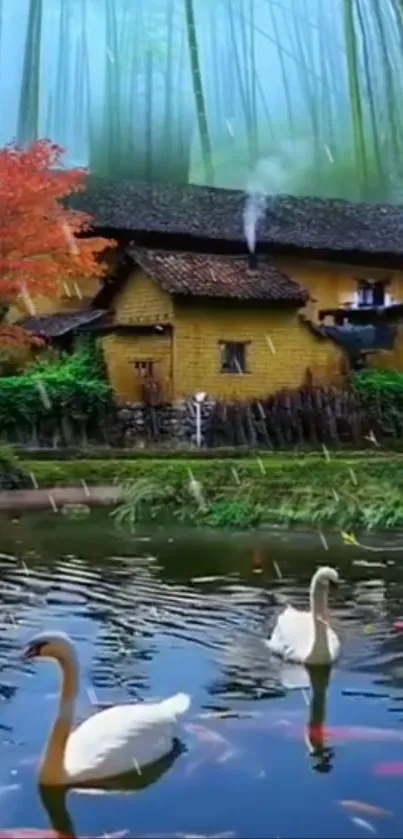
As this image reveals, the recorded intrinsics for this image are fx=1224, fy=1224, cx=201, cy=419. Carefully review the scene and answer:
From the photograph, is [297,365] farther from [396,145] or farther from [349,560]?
[396,145]

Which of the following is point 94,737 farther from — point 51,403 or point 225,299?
point 225,299

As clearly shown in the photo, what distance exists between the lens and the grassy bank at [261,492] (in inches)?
366

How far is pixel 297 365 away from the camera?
18375 millimetres

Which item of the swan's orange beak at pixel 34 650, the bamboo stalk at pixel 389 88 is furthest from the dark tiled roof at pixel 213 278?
the bamboo stalk at pixel 389 88

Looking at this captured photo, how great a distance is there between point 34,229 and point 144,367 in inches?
116

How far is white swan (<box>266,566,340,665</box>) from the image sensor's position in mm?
5125

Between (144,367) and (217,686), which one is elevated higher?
(144,367)

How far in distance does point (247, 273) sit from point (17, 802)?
49.9 feet

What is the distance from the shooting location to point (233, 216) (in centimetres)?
2253

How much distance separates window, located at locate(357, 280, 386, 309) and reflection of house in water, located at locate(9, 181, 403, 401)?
0.03 m

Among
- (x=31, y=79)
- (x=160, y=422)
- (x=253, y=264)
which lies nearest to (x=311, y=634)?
(x=160, y=422)

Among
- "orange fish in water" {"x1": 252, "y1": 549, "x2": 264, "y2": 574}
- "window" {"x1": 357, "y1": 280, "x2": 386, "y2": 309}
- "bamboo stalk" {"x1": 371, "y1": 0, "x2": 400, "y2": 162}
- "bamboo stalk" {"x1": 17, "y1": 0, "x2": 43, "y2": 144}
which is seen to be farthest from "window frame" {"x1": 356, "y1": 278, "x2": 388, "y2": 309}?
"orange fish in water" {"x1": 252, "y1": 549, "x2": 264, "y2": 574}

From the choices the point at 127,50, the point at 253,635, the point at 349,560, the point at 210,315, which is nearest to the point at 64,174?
the point at 210,315

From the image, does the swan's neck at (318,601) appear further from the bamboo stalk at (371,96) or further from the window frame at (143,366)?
the bamboo stalk at (371,96)
